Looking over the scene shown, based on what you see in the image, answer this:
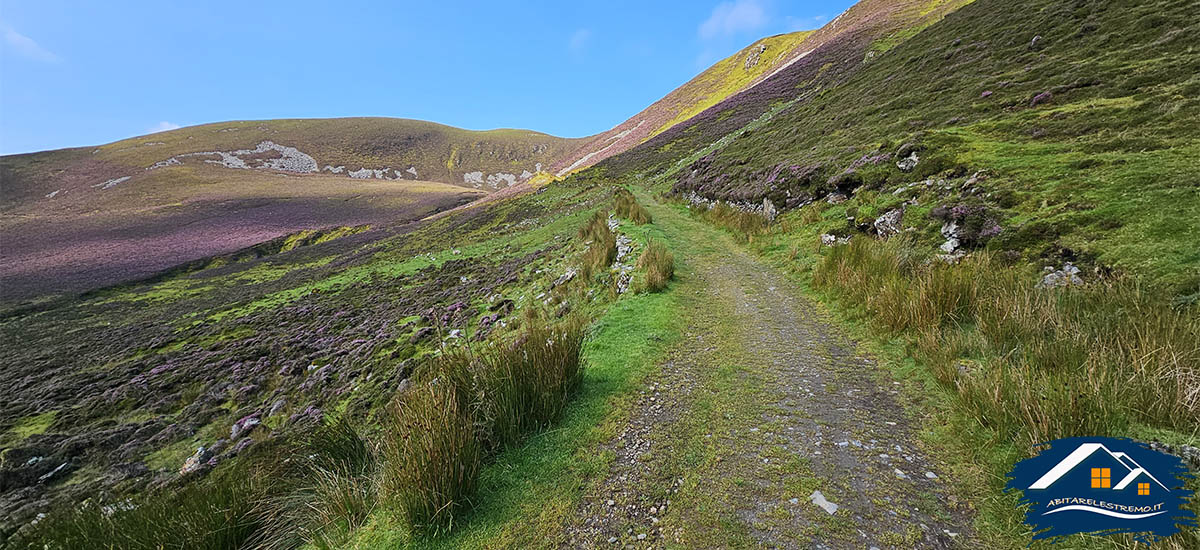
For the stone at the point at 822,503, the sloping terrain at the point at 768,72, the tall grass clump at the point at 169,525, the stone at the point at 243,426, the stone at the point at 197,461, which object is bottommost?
the stone at the point at 197,461

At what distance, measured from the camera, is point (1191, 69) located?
887 cm

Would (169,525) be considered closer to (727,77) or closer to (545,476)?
(545,476)

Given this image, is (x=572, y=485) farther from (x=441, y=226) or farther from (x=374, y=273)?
(x=441, y=226)

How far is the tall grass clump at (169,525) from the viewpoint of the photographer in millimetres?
2971

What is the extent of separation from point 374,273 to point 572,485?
860 inches

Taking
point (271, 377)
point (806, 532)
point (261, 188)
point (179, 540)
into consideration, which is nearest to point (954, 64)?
point (806, 532)

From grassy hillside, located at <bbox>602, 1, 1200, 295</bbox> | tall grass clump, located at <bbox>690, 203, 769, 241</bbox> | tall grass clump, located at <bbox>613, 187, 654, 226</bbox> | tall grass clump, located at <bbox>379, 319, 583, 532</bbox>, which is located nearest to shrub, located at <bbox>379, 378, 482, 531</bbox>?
tall grass clump, located at <bbox>379, 319, 583, 532</bbox>

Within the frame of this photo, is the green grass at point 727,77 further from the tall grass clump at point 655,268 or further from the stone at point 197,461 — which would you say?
the stone at point 197,461

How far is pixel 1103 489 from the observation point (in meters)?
2.20

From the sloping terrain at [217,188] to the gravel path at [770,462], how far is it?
139 ft

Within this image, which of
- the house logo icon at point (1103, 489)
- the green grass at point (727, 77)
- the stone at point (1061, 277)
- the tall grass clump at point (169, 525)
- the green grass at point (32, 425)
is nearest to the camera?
the house logo icon at point (1103, 489)

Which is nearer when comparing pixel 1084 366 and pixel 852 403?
pixel 1084 366

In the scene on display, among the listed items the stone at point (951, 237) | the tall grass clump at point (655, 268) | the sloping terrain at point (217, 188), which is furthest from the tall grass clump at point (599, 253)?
the sloping terrain at point (217, 188)

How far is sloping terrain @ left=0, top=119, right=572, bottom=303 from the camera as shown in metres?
36.6
